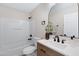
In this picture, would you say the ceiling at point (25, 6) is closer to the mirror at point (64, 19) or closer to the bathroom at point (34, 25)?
the bathroom at point (34, 25)

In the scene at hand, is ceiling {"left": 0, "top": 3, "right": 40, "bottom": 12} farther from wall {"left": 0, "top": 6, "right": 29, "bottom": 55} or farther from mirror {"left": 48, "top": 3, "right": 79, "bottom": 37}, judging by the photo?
mirror {"left": 48, "top": 3, "right": 79, "bottom": 37}

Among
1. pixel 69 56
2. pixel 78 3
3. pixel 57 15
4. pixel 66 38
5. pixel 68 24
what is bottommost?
pixel 69 56

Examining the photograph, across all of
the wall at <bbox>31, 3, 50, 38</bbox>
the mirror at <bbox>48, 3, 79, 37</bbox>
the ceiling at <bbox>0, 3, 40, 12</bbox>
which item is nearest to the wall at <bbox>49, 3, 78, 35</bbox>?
the mirror at <bbox>48, 3, 79, 37</bbox>

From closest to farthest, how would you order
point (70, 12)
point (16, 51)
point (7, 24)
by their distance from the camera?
point (70, 12) < point (7, 24) < point (16, 51)

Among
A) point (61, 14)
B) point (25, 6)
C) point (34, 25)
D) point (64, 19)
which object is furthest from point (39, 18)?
point (64, 19)

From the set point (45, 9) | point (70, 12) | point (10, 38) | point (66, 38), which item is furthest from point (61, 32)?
point (10, 38)

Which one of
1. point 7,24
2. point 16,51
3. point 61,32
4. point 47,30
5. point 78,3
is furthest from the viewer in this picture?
point 16,51

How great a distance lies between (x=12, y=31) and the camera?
318cm

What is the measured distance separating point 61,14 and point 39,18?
0.99 meters

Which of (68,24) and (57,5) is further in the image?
(57,5)

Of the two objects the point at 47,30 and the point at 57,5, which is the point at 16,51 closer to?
the point at 47,30

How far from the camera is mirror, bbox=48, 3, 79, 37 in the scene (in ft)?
6.60

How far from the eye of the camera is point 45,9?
116 inches

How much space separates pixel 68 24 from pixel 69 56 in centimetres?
101
